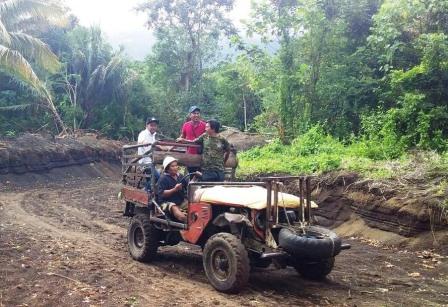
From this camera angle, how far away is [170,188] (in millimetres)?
7703

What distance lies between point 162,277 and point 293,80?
10.5m

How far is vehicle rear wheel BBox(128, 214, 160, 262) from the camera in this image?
7785 mm

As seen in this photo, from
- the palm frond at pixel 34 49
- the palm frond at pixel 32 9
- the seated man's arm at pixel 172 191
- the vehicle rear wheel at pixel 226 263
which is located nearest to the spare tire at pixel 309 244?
the vehicle rear wheel at pixel 226 263

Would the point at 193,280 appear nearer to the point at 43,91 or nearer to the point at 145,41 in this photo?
the point at 43,91

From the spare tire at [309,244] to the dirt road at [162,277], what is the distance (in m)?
0.58

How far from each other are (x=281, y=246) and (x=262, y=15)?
13440mm

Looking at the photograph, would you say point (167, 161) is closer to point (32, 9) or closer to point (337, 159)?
point (337, 159)

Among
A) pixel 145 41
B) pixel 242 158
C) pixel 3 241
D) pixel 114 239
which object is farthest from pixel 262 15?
pixel 145 41

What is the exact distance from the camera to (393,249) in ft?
29.5

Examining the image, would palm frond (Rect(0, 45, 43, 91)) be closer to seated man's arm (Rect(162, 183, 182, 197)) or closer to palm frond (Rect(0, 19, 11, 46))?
palm frond (Rect(0, 19, 11, 46))

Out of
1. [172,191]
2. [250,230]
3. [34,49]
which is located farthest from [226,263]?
[34,49]

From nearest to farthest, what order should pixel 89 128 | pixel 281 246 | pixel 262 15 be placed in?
pixel 281 246, pixel 262 15, pixel 89 128

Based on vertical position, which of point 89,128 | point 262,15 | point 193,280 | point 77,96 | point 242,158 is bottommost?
point 193,280

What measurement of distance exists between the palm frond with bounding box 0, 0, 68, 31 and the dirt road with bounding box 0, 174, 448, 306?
31.6ft
